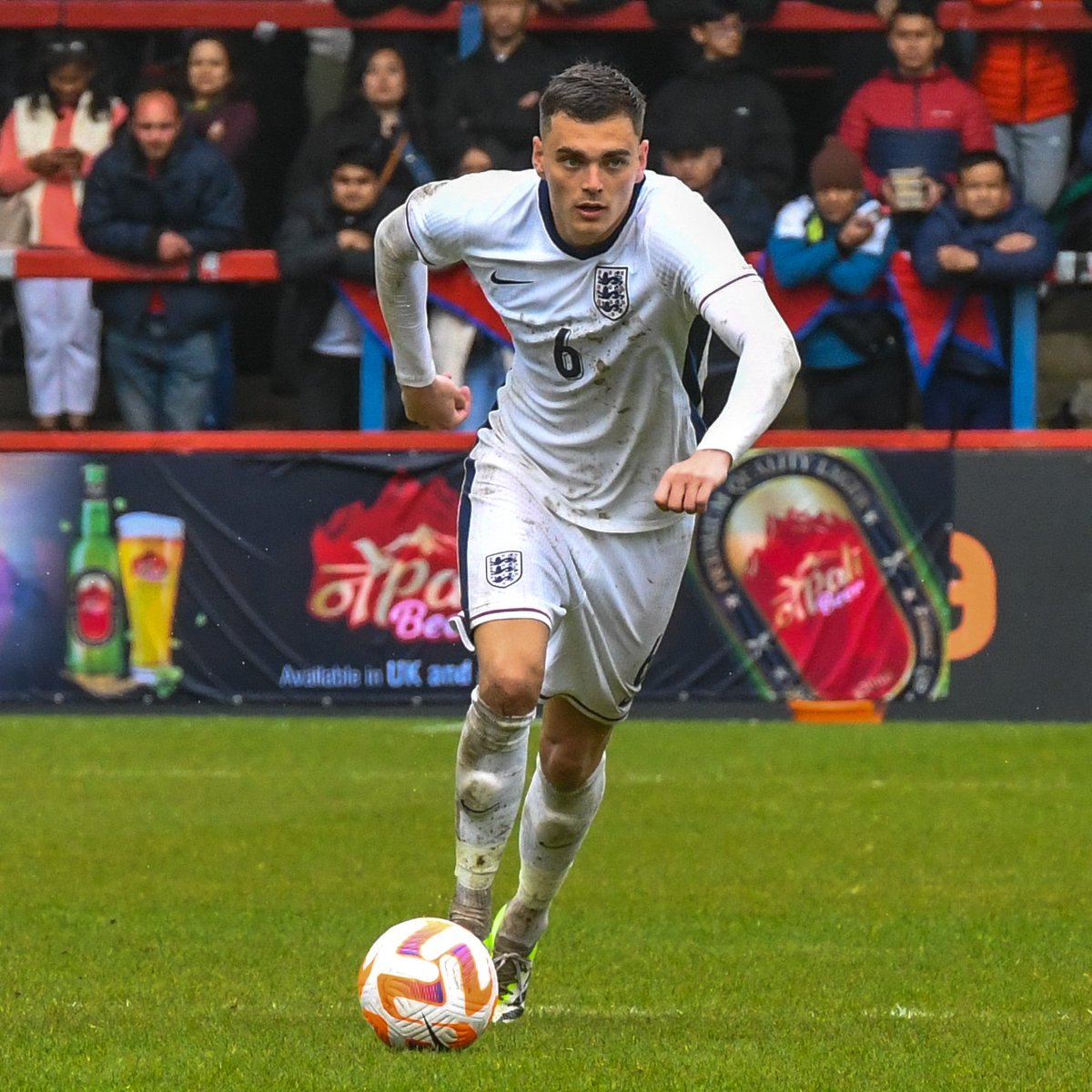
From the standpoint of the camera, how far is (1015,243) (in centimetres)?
1424

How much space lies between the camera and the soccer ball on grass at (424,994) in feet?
17.2

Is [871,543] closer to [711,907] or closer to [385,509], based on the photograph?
[385,509]

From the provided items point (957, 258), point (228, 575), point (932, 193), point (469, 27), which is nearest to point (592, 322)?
point (228, 575)

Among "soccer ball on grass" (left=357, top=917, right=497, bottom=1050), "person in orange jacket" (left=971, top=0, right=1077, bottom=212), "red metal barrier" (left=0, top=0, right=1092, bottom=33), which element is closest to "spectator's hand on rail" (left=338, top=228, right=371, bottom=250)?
"red metal barrier" (left=0, top=0, right=1092, bottom=33)

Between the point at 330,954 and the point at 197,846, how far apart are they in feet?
8.48

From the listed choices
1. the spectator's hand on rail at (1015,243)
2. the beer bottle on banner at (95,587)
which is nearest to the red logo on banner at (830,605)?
the spectator's hand on rail at (1015,243)

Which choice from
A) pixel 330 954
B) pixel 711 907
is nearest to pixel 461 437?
pixel 711 907

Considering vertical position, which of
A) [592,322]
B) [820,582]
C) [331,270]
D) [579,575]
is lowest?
[820,582]

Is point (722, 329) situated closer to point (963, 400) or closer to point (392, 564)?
point (392, 564)

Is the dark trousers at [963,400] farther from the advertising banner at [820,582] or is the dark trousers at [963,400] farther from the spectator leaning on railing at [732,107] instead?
the spectator leaning on railing at [732,107]

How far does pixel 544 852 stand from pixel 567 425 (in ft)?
3.71

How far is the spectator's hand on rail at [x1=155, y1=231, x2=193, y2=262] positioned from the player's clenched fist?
992cm

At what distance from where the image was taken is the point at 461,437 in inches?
553

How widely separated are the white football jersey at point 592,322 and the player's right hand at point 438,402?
0.83ft
